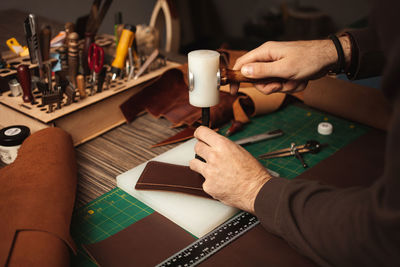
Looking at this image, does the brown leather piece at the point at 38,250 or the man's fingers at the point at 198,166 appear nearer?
the brown leather piece at the point at 38,250

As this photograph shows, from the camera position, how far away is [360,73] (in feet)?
4.43

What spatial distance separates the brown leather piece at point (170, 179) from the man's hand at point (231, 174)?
8cm

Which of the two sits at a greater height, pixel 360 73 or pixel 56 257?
pixel 360 73

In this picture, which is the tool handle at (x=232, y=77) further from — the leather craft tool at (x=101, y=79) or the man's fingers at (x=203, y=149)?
the leather craft tool at (x=101, y=79)

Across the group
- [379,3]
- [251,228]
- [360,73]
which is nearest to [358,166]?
[360,73]

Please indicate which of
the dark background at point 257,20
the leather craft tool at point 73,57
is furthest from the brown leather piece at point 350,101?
the dark background at point 257,20

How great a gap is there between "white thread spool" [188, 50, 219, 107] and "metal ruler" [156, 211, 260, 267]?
365mm

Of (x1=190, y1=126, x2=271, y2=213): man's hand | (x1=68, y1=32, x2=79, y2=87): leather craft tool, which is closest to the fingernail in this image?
(x1=190, y1=126, x2=271, y2=213): man's hand

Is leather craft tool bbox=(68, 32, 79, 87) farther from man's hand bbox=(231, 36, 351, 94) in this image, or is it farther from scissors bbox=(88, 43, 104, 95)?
man's hand bbox=(231, 36, 351, 94)

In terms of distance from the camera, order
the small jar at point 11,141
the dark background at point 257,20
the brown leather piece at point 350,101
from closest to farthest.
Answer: the small jar at point 11,141 → the brown leather piece at point 350,101 → the dark background at point 257,20

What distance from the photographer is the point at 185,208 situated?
113 centimetres

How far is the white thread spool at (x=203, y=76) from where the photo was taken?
1.07m

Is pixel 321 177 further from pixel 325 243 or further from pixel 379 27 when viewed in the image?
pixel 379 27

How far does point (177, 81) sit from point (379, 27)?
1.22 m
